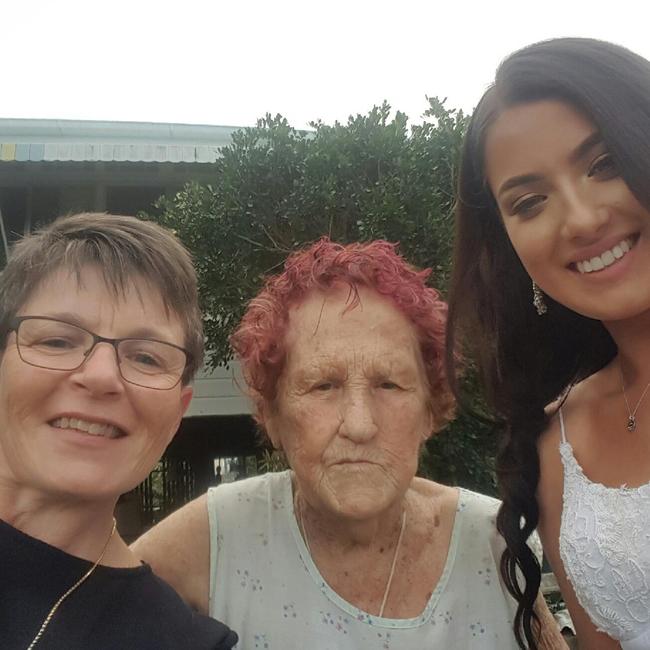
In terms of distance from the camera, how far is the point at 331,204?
14.6 ft

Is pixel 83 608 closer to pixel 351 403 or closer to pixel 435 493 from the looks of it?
pixel 351 403

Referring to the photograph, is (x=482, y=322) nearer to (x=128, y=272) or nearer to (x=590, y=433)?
(x=590, y=433)

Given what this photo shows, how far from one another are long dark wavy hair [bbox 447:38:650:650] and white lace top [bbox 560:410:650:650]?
0.17m

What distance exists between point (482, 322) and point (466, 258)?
22 cm

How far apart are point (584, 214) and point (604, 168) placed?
121 millimetres

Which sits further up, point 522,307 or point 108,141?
point 108,141

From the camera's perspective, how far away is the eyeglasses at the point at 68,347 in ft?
4.61

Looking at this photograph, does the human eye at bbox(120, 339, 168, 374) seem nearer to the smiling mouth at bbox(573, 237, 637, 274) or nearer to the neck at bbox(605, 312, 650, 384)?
the smiling mouth at bbox(573, 237, 637, 274)

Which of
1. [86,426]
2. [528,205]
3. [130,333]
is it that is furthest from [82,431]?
[528,205]

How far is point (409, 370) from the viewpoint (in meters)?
1.90

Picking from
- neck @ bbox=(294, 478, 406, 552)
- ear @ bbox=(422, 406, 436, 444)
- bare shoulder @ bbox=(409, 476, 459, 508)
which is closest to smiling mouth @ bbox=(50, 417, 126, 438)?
neck @ bbox=(294, 478, 406, 552)

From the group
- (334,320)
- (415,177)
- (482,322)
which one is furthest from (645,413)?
(415,177)

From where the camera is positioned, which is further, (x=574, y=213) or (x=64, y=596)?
(x=574, y=213)

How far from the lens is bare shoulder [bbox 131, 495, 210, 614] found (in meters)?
1.87
